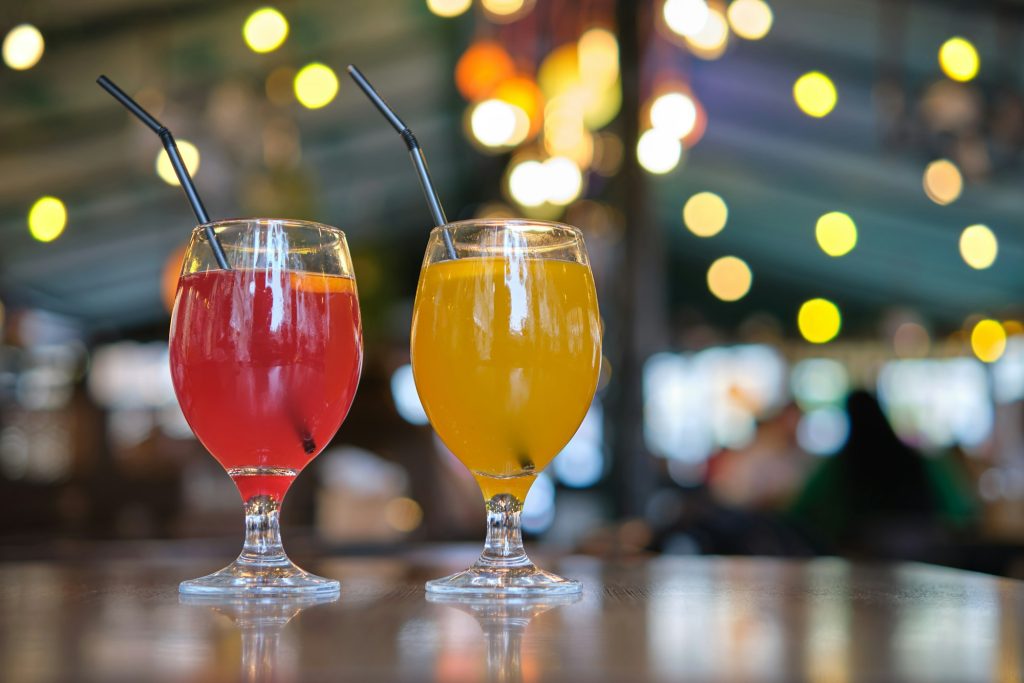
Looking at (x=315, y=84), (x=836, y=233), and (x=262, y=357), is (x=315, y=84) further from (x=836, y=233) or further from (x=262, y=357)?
(x=836, y=233)

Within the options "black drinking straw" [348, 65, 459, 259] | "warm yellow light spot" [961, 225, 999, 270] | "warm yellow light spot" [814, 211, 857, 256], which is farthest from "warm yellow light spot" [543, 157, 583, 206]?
"warm yellow light spot" [814, 211, 857, 256]

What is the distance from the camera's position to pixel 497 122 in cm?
450

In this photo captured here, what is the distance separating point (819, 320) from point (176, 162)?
588 inches

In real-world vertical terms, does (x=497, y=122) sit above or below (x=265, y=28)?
below

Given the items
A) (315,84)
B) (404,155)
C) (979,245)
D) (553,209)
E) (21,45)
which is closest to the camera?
(21,45)

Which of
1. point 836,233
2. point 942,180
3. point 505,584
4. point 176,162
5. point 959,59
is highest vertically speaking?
point 836,233

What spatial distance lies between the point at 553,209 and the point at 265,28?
12.5ft

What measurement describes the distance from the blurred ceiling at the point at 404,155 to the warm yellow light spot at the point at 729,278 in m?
0.14

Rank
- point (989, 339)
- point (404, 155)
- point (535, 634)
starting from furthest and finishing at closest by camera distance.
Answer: point (989, 339) → point (404, 155) → point (535, 634)

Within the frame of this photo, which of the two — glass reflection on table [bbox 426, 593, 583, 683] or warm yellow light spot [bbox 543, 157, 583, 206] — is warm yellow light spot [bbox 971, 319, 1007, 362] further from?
glass reflection on table [bbox 426, 593, 583, 683]

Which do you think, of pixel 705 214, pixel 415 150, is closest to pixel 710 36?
pixel 415 150

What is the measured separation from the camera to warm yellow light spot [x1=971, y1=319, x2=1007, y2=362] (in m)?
13.0

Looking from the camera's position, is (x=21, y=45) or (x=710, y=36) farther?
(x=710, y=36)

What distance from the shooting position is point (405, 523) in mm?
4691
